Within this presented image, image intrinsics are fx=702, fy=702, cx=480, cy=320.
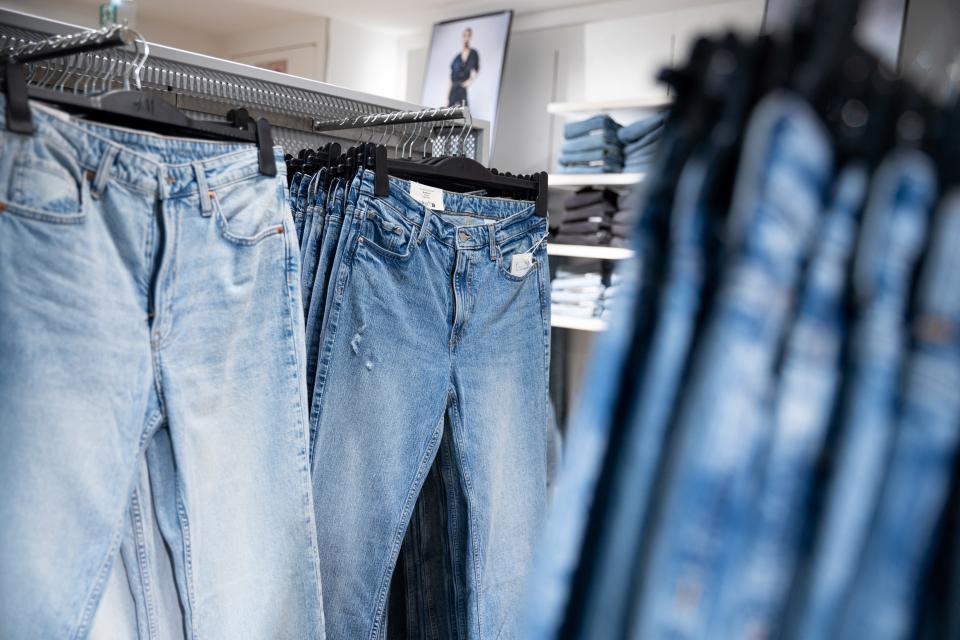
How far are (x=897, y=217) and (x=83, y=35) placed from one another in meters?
1.05

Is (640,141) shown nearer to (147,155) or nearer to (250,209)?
(250,209)

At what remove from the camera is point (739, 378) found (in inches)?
14.7

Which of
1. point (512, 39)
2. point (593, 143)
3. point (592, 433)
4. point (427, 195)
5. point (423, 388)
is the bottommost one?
point (423, 388)

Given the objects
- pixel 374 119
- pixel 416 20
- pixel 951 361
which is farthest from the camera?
pixel 416 20

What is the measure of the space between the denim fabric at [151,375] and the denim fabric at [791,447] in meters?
0.80

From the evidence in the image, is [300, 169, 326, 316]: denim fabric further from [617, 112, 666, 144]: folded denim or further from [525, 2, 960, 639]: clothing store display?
[617, 112, 666, 144]: folded denim

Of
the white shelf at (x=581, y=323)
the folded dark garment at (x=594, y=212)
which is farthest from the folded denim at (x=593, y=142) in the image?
the white shelf at (x=581, y=323)

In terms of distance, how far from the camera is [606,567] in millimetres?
419

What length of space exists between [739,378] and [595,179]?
261 cm

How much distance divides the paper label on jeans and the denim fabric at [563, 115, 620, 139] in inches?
71.7

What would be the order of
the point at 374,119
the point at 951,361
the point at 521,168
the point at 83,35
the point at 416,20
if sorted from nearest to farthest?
the point at 951,361, the point at 83,35, the point at 374,119, the point at 521,168, the point at 416,20

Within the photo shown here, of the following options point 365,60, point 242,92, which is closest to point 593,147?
point 242,92

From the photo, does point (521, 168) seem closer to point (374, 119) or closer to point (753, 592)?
point (374, 119)

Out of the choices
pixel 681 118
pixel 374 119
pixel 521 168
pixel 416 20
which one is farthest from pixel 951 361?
pixel 416 20
